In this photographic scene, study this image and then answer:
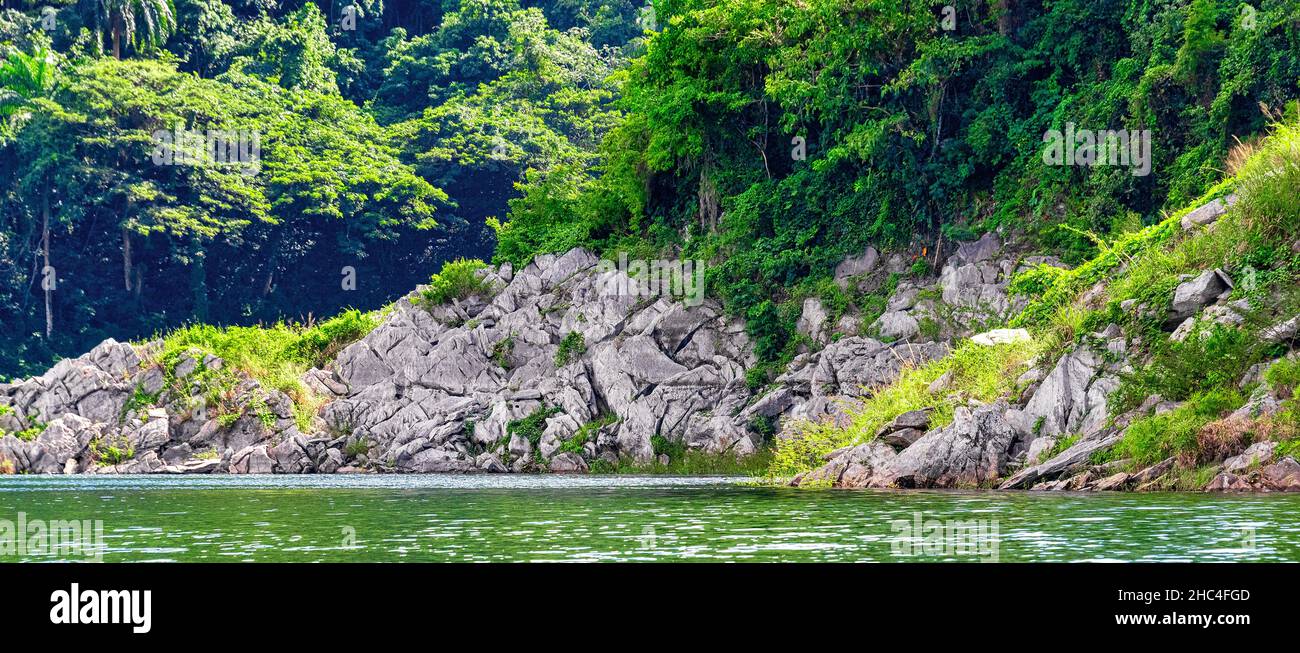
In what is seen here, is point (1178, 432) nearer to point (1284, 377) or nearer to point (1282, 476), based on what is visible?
point (1284, 377)

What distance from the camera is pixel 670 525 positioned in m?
16.3

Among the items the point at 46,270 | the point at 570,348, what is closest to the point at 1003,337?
the point at 570,348

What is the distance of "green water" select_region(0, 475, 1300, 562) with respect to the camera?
501 inches

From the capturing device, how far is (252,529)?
16.1 m

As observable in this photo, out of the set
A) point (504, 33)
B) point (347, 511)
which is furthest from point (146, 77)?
point (347, 511)

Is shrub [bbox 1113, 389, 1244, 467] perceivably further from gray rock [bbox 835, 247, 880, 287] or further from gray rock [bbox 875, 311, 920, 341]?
gray rock [bbox 835, 247, 880, 287]

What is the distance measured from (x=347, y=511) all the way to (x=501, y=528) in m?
4.04

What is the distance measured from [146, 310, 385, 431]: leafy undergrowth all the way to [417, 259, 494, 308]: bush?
9.33 feet

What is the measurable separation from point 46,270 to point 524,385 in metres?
30.0

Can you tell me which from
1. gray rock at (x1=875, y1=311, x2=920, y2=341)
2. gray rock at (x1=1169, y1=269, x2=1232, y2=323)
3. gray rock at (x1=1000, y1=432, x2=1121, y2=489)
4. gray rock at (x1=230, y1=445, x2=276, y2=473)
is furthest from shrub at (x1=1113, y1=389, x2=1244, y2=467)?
gray rock at (x1=230, y1=445, x2=276, y2=473)

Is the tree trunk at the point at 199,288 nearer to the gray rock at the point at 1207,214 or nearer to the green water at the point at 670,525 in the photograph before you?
the green water at the point at 670,525

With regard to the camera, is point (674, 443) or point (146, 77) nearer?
point (674, 443)

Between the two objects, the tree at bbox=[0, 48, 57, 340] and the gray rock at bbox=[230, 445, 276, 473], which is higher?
the tree at bbox=[0, 48, 57, 340]
